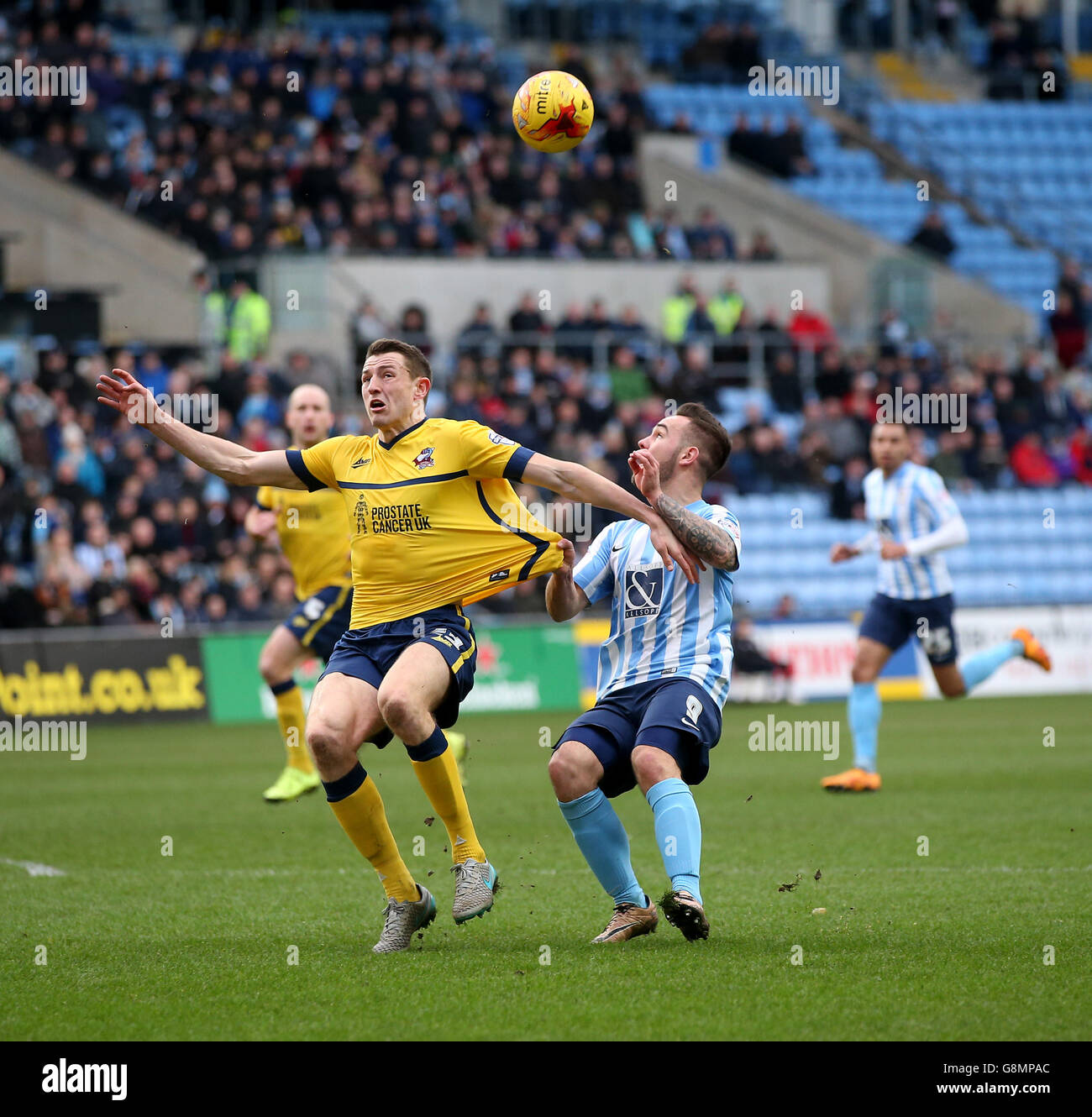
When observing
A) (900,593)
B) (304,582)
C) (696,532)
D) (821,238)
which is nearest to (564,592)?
(696,532)

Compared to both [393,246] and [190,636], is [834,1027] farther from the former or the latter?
[393,246]

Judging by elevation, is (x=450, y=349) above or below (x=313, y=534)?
above

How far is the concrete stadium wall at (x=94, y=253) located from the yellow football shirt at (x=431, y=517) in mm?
18592

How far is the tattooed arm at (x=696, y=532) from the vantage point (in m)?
6.35

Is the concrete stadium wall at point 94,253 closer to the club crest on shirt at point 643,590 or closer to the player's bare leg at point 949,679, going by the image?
the player's bare leg at point 949,679

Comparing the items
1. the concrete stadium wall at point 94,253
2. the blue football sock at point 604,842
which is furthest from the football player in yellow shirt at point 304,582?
the concrete stadium wall at point 94,253

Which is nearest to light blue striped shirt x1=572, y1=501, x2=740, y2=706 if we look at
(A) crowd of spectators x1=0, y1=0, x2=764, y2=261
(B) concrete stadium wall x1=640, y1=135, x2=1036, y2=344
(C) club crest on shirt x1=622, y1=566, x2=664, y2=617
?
(C) club crest on shirt x1=622, y1=566, x2=664, y2=617

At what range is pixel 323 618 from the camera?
1132cm

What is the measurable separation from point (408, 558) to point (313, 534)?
4550 millimetres

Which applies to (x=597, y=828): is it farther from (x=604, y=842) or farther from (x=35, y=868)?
(x=35, y=868)

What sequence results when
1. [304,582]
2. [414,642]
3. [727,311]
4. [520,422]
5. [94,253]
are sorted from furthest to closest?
[727,311]
[94,253]
[520,422]
[304,582]
[414,642]

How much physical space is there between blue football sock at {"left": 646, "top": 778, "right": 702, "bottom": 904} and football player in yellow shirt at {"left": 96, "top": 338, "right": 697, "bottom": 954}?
799 millimetres

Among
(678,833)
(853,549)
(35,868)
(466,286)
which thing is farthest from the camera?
(466,286)

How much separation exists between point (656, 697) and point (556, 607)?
531 millimetres
